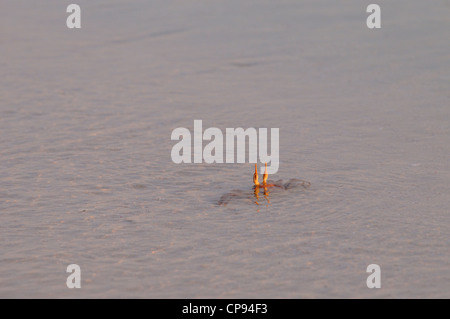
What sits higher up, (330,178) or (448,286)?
(330,178)

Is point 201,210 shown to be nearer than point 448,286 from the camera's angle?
No

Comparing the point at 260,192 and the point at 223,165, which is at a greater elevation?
the point at 223,165

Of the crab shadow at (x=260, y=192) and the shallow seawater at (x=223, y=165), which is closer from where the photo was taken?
the shallow seawater at (x=223, y=165)

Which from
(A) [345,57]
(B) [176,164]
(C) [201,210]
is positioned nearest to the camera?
(C) [201,210]

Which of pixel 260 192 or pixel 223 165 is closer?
pixel 260 192

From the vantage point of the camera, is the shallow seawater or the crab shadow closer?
the shallow seawater

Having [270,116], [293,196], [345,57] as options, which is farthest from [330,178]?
[345,57]
